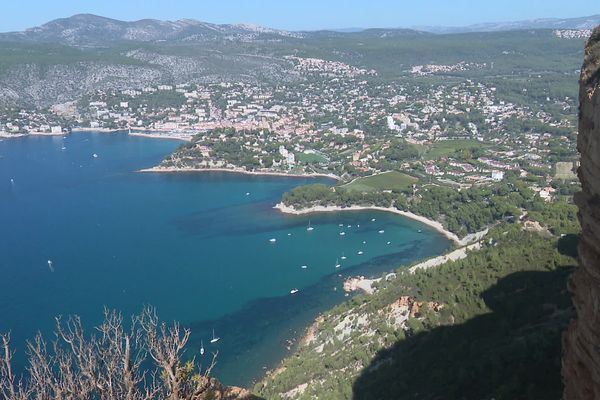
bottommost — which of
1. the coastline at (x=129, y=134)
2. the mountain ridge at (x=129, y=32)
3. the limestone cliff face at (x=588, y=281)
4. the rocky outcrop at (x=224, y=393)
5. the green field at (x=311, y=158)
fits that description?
the green field at (x=311, y=158)

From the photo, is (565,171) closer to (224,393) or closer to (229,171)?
(229,171)

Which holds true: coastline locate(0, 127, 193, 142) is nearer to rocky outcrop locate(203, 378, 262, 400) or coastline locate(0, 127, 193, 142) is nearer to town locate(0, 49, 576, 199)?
town locate(0, 49, 576, 199)

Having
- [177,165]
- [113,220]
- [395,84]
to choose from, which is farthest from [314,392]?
[395,84]

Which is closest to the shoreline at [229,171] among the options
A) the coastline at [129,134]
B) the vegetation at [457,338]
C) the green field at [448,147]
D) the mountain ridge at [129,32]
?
the green field at [448,147]

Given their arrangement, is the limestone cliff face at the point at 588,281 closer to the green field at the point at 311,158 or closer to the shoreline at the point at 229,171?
the shoreline at the point at 229,171

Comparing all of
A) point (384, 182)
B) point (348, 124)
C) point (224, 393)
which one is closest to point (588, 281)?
point (224, 393)
